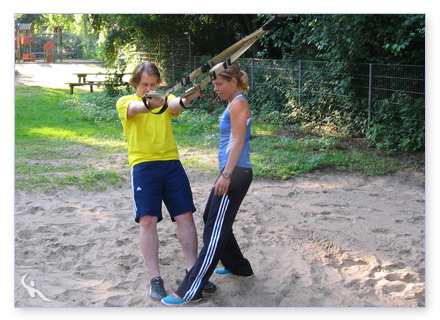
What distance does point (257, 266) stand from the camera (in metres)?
3.91

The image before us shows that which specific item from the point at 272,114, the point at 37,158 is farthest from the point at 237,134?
the point at 272,114

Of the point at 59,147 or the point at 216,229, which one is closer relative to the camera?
the point at 216,229

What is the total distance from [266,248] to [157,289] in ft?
3.99

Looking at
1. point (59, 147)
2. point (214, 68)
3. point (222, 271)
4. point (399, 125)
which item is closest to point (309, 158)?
point (399, 125)

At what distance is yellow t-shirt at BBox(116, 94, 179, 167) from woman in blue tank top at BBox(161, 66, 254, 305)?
0.40 m

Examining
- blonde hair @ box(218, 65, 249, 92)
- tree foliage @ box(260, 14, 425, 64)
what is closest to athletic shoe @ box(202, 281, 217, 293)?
blonde hair @ box(218, 65, 249, 92)

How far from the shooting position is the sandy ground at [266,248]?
3.47 m

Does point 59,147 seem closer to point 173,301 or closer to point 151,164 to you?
point 151,164

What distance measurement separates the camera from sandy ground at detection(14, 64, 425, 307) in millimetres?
3467

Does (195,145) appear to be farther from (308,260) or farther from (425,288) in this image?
(425,288)

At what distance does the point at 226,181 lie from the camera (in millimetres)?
3104

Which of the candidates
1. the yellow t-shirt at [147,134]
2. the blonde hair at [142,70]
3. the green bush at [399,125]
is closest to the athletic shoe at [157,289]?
the yellow t-shirt at [147,134]

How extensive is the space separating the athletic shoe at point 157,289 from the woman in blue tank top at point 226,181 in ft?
0.24

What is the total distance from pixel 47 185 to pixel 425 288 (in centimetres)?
423
